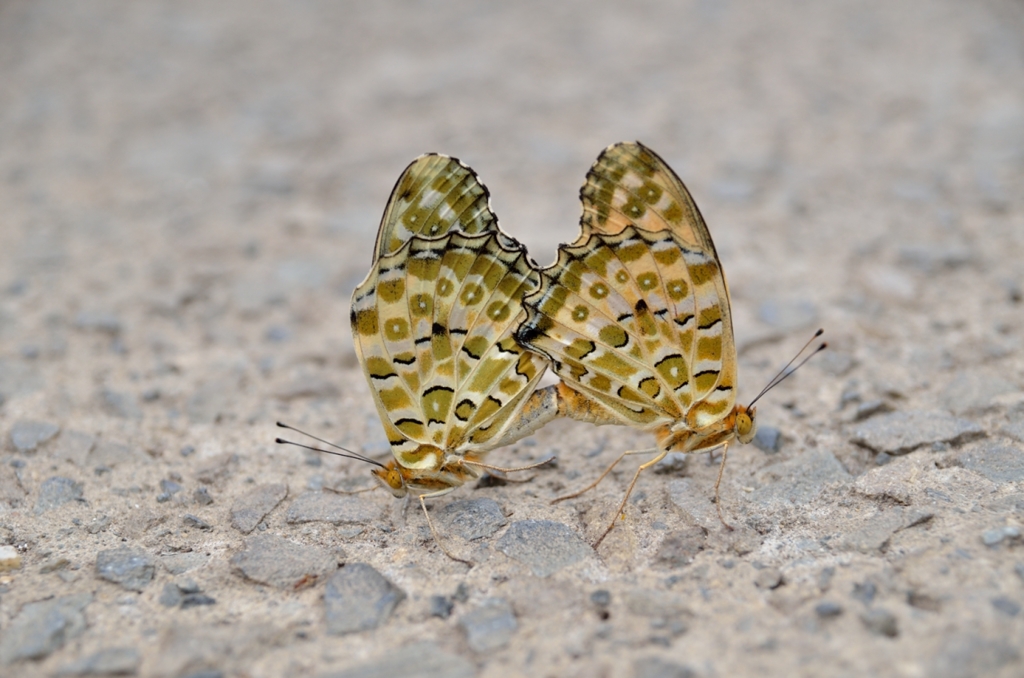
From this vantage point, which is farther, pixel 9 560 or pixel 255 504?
pixel 255 504

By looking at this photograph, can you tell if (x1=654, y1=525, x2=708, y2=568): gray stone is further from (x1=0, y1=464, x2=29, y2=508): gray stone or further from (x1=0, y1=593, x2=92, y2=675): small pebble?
(x1=0, y1=464, x2=29, y2=508): gray stone

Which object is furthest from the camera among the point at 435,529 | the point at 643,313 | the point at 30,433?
the point at 30,433

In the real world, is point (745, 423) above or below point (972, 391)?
below

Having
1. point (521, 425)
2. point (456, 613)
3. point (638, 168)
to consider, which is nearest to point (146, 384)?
point (521, 425)

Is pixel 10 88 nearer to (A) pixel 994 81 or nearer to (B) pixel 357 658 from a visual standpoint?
(B) pixel 357 658

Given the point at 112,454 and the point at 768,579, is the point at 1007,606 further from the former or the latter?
the point at 112,454

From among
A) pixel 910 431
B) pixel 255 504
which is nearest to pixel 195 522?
pixel 255 504
